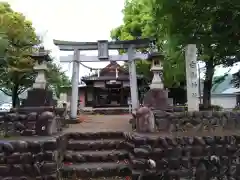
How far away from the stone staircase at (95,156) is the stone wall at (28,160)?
598 mm

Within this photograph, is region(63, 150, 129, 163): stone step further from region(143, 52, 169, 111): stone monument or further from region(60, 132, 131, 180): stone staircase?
region(143, 52, 169, 111): stone monument

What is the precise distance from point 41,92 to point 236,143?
Answer: 250 inches

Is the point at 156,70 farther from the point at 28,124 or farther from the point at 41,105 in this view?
the point at 28,124

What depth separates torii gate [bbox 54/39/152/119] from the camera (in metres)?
13.0

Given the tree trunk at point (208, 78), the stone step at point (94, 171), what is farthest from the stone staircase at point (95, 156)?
the tree trunk at point (208, 78)

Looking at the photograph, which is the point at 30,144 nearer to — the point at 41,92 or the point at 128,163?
the point at 128,163

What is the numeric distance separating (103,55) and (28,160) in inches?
292

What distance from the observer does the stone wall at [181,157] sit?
6.63 meters

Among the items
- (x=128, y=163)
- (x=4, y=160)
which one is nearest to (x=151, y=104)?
(x=128, y=163)

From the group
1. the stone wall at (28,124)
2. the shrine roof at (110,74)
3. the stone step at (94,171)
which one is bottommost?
the stone step at (94,171)

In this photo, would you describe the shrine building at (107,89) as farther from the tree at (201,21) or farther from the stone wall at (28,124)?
the stone wall at (28,124)

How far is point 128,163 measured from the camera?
285 inches

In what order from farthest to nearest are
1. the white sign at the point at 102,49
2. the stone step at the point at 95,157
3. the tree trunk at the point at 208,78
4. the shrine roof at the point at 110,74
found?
the shrine roof at the point at 110,74 < the tree trunk at the point at 208,78 < the white sign at the point at 102,49 < the stone step at the point at 95,157

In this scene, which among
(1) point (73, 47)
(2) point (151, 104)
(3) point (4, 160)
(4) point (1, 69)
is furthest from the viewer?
(4) point (1, 69)
